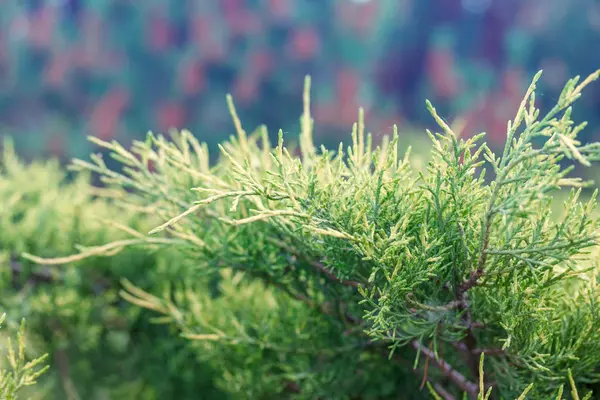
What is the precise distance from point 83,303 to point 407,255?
4.23 feet

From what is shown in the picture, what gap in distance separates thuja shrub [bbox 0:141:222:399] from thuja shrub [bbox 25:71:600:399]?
534 millimetres

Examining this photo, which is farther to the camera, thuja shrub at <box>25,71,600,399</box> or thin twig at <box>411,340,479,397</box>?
thin twig at <box>411,340,479,397</box>

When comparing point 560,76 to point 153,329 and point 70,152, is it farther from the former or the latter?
point 153,329

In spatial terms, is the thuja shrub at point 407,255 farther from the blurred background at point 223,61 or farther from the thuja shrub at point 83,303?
the blurred background at point 223,61

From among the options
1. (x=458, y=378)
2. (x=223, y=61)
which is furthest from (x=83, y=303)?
(x=223, y=61)

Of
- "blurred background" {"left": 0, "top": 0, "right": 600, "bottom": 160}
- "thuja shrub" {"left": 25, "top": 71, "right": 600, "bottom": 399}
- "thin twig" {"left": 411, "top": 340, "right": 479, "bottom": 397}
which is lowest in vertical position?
"thin twig" {"left": 411, "top": 340, "right": 479, "bottom": 397}

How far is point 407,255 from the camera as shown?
34.7 inches

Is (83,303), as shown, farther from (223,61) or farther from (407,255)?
(223,61)

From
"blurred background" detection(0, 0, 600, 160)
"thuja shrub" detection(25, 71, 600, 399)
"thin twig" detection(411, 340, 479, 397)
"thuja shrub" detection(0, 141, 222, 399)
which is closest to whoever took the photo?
"thuja shrub" detection(25, 71, 600, 399)

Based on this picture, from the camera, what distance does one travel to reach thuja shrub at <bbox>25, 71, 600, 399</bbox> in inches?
33.4

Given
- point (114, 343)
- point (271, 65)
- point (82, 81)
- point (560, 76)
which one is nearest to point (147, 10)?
point (82, 81)

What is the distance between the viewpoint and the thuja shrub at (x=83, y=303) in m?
1.81

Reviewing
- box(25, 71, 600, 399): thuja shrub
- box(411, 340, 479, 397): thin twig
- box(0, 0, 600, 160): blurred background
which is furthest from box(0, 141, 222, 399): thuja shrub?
box(0, 0, 600, 160): blurred background

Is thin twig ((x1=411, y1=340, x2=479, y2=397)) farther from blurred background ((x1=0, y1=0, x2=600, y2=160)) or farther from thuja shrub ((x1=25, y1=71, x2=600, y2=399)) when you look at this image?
blurred background ((x1=0, y1=0, x2=600, y2=160))
